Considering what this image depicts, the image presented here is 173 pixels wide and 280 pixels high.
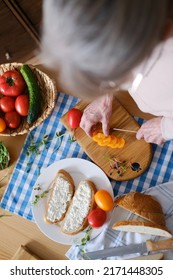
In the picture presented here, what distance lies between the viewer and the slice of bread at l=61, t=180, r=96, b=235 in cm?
117

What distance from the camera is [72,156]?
127 cm

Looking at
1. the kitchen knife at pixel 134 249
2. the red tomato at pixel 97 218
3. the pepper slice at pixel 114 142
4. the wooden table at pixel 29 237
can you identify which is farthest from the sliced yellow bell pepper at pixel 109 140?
the kitchen knife at pixel 134 249

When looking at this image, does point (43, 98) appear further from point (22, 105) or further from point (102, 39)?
point (102, 39)

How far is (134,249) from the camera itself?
1118mm

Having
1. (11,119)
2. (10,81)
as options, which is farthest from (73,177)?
(10,81)

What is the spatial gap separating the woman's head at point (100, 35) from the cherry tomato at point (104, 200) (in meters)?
0.67

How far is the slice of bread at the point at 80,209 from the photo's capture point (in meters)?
1.17

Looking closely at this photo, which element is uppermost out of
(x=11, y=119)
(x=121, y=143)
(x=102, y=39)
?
(x=102, y=39)

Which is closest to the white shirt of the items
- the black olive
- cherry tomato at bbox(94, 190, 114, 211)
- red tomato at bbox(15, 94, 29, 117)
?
the black olive

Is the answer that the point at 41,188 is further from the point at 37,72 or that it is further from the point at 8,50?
the point at 8,50

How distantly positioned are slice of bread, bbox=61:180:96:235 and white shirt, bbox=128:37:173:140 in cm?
30

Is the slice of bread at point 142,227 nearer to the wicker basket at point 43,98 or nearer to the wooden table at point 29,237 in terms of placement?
the wooden table at point 29,237

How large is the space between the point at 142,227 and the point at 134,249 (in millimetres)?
71
